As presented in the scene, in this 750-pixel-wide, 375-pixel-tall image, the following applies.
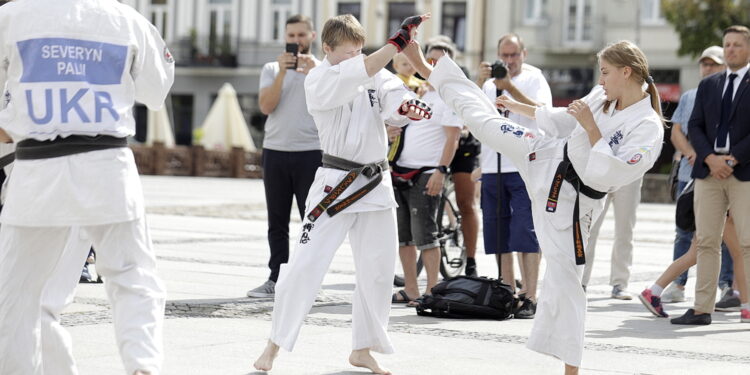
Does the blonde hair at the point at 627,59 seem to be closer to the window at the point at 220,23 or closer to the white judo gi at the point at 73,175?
the white judo gi at the point at 73,175

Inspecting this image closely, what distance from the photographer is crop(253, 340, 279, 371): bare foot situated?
599cm

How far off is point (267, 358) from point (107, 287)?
50.9 inches

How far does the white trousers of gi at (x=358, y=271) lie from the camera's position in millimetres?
6148

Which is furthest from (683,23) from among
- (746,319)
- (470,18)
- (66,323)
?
(66,323)

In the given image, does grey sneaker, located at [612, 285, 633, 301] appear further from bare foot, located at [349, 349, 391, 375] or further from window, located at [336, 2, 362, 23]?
window, located at [336, 2, 362, 23]

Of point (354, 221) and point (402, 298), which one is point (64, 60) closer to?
point (354, 221)

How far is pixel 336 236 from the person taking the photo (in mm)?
6273

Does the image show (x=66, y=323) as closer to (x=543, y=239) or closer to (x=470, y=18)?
(x=543, y=239)

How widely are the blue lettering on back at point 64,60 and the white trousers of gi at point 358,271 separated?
5.74 feet

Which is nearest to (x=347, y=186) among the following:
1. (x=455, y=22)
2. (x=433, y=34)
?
(x=433, y=34)

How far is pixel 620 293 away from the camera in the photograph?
985cm

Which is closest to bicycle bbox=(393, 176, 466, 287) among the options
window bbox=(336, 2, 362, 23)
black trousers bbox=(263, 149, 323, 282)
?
black trousers bbox=(263, 149, 323, 282)

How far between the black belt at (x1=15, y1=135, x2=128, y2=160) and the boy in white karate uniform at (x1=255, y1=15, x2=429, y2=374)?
1.62m

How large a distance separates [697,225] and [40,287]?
5111 mm
